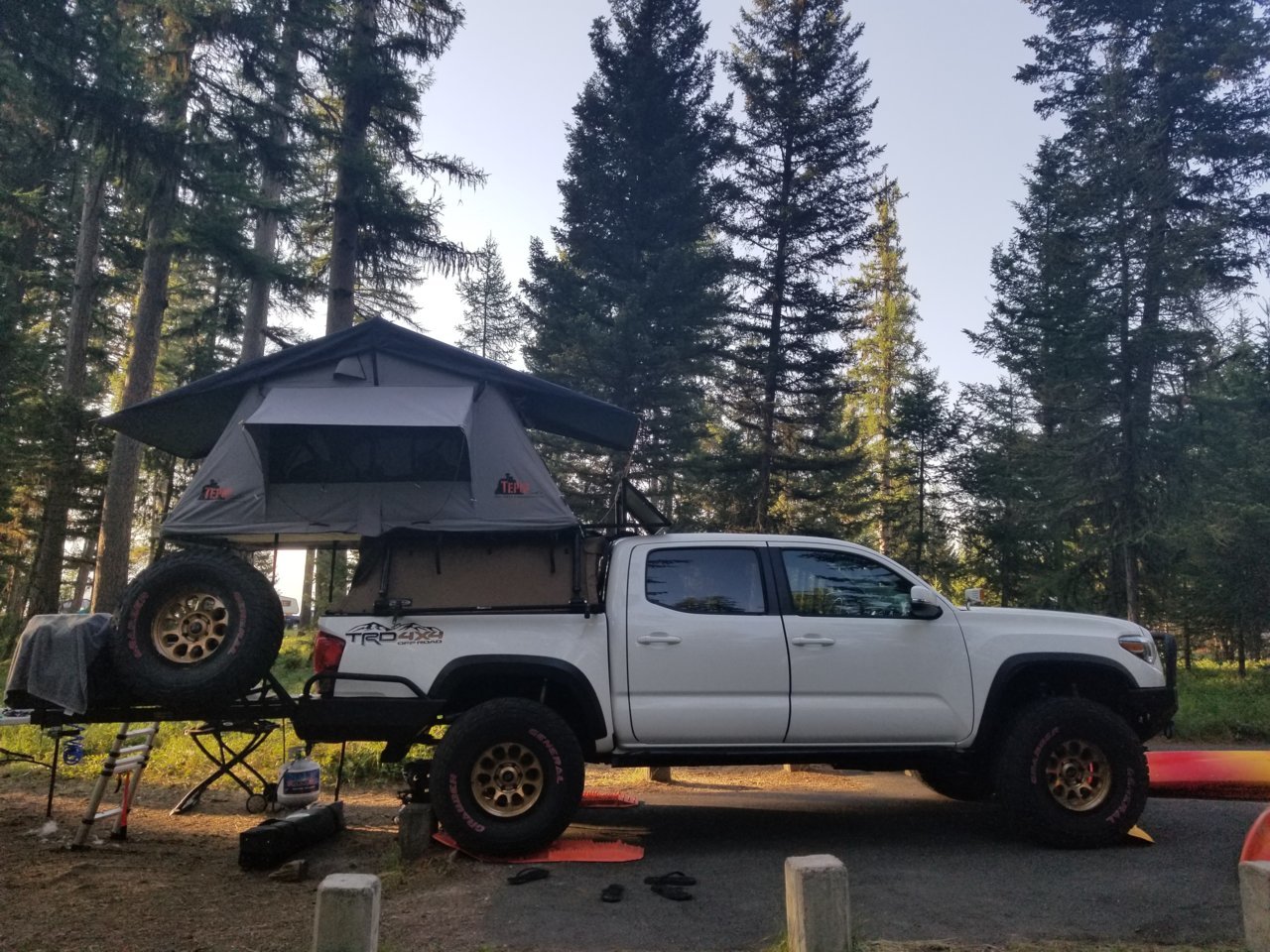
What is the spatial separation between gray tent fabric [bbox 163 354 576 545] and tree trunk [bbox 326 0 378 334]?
10628 mm

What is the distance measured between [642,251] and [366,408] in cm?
1614

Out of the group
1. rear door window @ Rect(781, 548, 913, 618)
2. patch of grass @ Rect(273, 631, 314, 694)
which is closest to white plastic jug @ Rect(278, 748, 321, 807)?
rear door window @ Rect(781, 548, 913, 618)

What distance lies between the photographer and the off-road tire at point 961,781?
672 centimetres

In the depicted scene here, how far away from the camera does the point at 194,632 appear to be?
564cm

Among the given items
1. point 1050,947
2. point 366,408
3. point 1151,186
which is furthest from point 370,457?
point 1151,186

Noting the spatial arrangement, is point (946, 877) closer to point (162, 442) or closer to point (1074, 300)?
point (162, 442)

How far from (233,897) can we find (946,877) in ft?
13.9

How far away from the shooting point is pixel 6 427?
17.2 metres

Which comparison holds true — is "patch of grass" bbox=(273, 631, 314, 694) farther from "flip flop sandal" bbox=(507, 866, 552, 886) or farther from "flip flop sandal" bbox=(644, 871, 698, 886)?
"flip flop sandal" bbox=(644, 871, 698, 886)

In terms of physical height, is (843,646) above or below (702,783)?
above

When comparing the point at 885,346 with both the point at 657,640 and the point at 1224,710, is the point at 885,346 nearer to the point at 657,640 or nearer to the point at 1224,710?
the point at 1224,710

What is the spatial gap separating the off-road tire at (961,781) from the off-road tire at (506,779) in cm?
299

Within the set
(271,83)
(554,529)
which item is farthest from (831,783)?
(271,83)

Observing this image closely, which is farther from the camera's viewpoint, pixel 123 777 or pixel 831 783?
pixel 831 783
